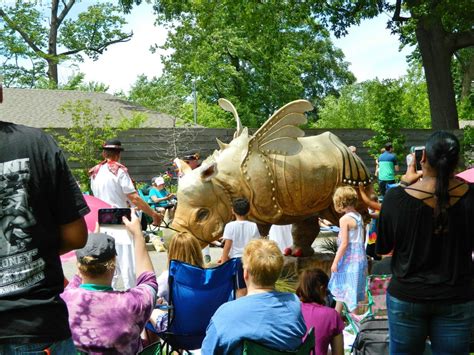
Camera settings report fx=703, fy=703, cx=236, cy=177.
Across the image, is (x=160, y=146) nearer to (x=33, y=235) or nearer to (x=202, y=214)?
(x=202, y=214)

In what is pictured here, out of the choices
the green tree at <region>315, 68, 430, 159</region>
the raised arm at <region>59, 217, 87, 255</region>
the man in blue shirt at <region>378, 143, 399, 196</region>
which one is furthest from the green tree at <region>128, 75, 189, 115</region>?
the raised arm at <region>59, 217, 87, 255</region>

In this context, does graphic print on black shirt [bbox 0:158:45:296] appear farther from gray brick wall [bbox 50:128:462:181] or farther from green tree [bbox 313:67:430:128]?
green tree [bbox 313:67:430:128]

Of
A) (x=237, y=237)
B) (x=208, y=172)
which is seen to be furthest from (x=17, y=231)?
(x=208, y=172)

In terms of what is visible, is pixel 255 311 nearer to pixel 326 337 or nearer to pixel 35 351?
pixel 326 337

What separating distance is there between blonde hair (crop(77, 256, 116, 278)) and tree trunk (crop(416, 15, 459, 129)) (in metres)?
18.3

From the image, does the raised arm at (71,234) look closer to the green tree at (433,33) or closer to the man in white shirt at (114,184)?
the man in white shirt at (114,184)

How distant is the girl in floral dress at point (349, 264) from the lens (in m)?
6.59

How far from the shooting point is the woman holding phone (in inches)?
142

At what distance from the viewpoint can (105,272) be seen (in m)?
3.72

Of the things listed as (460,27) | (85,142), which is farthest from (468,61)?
(85,142)

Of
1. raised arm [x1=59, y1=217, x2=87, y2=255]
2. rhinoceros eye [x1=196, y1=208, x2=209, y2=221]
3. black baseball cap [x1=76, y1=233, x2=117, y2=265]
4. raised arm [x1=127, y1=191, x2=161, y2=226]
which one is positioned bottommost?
rhinoceros eye [x1=196, y1=208, x2=209, y2=221]

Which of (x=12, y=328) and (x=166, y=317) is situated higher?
(x=12, y=328)

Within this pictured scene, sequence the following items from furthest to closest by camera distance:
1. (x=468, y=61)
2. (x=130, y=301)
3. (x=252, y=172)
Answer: (x=468, y=61) → (x=252, y=172) → (x=130, y=301)

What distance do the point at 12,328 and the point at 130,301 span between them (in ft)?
4.13
